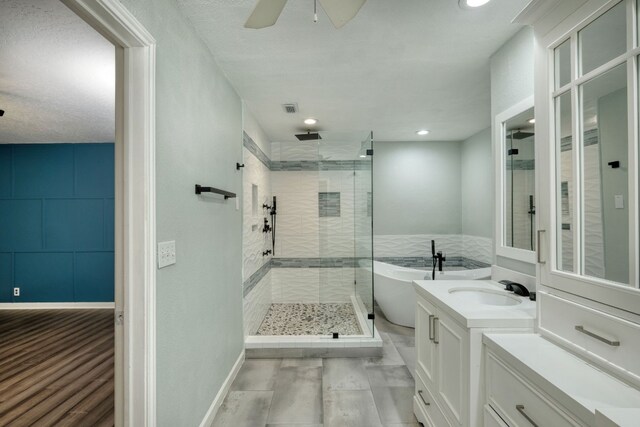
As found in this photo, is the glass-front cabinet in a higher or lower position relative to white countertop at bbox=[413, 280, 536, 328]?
higher

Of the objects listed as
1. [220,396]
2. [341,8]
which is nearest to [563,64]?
[341,8]

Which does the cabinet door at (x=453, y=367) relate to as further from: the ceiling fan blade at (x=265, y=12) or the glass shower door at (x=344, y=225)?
the glass shower door at (x=344, y=225)

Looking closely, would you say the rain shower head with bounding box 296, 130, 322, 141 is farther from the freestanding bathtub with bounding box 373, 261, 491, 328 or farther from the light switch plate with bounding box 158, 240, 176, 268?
the light switch plate with bounding box 158, 240, 176, 268

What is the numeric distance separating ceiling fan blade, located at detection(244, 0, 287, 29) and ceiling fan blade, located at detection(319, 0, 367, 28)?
143 mm

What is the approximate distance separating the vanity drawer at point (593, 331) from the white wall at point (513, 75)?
1.85 feet

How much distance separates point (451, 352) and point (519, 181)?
1168 millimetres

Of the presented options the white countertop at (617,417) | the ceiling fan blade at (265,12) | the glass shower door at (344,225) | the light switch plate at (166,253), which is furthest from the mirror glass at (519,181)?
the light switch plate at (166,253)

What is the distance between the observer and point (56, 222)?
4590 millimetres

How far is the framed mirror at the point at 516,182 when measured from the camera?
177cm

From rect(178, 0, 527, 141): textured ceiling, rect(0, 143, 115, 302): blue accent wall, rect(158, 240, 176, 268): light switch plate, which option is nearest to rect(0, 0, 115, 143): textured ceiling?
rect(0, 143, 115, 302): blue accent wall

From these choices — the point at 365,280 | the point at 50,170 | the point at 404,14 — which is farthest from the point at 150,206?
the point at 50,170

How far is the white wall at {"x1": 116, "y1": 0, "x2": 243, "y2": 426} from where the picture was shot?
1.42 meters

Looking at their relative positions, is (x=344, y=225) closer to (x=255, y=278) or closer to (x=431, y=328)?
(x=255, y=278)

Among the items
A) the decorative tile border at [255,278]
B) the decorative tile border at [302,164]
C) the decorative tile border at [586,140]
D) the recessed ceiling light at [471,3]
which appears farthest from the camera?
the decorative tile border at [302,164]
